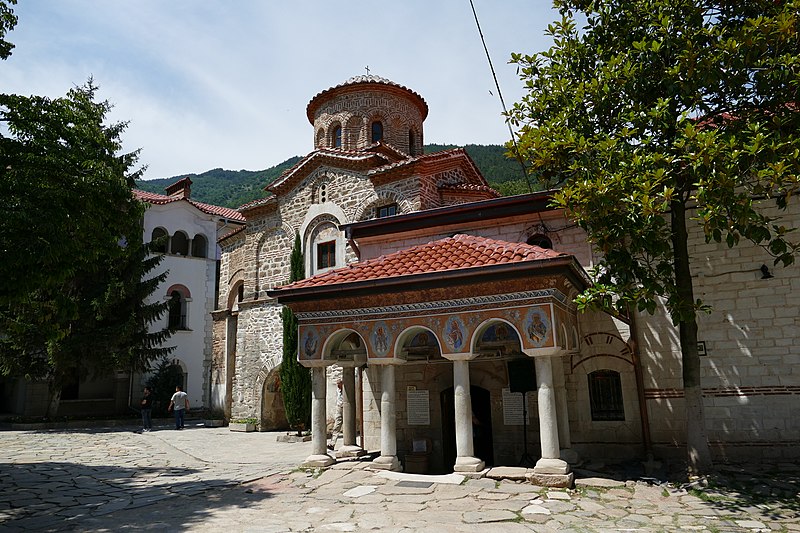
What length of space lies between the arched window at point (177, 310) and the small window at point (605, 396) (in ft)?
60.6

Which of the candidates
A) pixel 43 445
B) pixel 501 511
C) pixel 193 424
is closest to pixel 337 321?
pixel 501 511

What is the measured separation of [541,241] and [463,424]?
4241mm

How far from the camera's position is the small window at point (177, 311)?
2295cm

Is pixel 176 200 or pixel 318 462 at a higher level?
pixel 176 200

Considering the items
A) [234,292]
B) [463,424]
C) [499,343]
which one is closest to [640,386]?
[499,343]

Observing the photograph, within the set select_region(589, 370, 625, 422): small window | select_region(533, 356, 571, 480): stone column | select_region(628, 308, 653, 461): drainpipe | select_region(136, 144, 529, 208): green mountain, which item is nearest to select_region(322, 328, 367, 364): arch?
select_region(533, 356, 571, 480): stone column

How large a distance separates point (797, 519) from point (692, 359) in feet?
7.98

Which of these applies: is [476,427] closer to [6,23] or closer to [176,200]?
[6,23]

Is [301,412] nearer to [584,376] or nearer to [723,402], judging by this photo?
[584,376]

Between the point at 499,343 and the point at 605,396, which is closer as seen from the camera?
the point at 499,343

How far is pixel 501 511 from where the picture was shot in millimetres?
6105

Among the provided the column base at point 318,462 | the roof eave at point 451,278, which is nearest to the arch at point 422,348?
the roof eave at point 451,278

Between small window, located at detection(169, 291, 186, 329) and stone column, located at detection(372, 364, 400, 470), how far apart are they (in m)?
16.7

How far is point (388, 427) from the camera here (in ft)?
28.7
